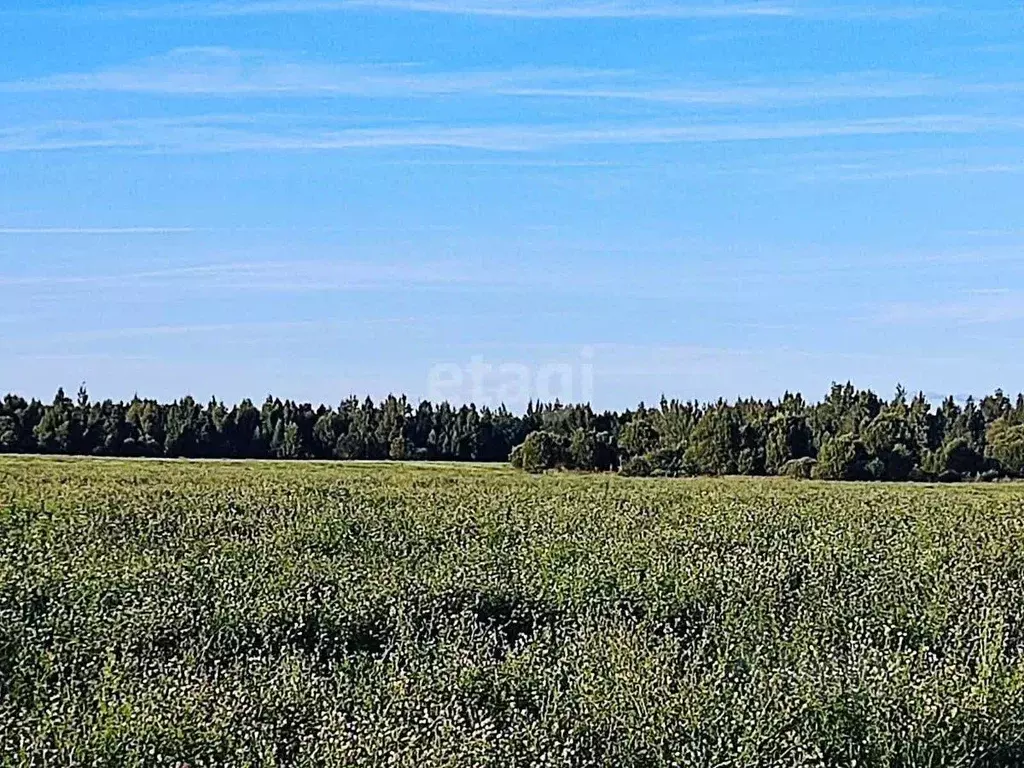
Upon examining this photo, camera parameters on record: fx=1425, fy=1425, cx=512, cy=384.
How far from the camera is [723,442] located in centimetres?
4534

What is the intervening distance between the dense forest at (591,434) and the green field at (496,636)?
20.9 meters

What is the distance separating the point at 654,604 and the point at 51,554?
257 inches

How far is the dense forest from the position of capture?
44.7 m

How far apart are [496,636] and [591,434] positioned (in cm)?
3469

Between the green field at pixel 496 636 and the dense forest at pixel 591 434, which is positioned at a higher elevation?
the dense forest at pixel 591 434

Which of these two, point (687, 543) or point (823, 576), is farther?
point (687, 543)

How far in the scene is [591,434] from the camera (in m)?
47.3

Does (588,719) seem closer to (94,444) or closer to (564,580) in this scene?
(564,580)

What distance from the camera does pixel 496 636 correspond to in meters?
12.8

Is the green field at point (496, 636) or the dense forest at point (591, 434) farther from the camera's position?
the dense forest at point (591, 434)

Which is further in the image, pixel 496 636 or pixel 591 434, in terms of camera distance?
pixel 591 434

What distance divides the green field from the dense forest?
68.4 feet

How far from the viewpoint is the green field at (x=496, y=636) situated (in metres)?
8.89

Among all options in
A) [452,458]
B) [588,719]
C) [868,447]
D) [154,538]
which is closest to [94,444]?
[452,458]
